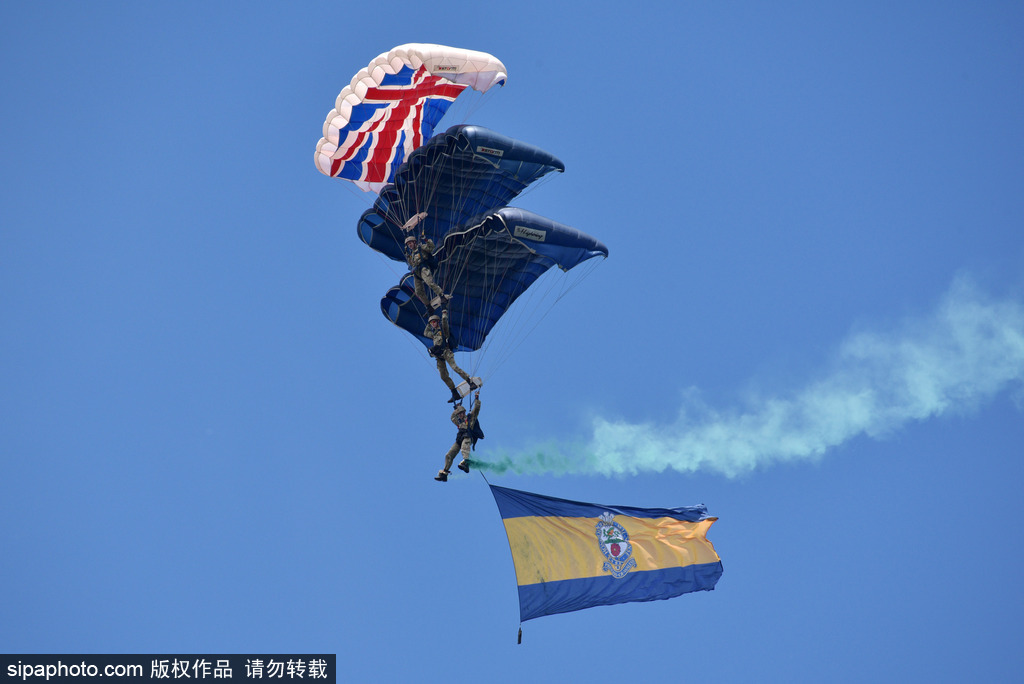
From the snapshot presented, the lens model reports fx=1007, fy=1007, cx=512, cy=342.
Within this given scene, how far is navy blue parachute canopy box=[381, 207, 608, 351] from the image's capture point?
18.5 m

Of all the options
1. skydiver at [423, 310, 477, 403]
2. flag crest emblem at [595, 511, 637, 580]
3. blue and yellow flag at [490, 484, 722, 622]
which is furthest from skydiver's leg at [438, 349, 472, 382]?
flag crest emblem at [595, 511, 637, 580]

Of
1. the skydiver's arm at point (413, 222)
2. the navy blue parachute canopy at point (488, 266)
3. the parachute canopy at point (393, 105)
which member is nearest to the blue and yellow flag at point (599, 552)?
the navy blue parachute canopy at point (488, 266)

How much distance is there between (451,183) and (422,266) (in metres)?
1.91

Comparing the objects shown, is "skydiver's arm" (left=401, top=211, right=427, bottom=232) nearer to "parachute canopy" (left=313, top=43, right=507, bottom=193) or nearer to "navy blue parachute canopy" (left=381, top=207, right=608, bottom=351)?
"navy blue parachute canopy" (left=381, top=207, right=608, bottom=351)

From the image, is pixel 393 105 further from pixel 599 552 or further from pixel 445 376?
pixel 599 552

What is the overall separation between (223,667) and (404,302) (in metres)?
8.46

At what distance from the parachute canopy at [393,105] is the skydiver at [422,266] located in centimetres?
185

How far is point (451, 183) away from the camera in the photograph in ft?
66.5

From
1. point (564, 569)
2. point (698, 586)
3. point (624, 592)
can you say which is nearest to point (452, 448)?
point (564, 569)

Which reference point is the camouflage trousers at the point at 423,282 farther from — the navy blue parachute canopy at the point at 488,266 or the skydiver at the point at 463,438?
the skydiver at the point at 463,438

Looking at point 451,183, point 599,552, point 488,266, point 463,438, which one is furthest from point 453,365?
point 599,552

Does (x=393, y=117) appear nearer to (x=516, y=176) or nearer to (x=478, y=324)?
(x=516, y=176)

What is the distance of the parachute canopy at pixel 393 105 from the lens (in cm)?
1908

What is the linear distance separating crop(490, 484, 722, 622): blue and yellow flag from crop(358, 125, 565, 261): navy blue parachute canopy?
566 cm
